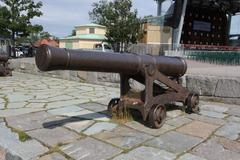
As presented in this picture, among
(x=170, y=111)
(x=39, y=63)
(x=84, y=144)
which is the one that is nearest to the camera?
(x=39, y=63)

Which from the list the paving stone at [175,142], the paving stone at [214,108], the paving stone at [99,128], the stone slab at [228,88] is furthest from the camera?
the stone slab at [228,88]

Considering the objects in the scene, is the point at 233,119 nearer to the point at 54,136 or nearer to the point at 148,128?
the point at 148,128

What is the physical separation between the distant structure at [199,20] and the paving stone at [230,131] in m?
26.1

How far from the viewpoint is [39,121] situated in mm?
3945

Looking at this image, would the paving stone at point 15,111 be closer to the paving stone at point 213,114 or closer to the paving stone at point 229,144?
the paving stone at point 213,114

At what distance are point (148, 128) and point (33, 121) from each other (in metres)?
1.53

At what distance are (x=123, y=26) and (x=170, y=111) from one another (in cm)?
3121

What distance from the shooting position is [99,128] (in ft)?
11.9

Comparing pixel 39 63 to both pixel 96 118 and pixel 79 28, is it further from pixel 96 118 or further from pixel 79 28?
pixel 79 28

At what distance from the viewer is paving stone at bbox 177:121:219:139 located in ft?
11.5

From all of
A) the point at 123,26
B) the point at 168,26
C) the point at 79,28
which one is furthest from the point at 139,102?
the point at 79,28

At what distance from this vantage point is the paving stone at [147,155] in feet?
9.05

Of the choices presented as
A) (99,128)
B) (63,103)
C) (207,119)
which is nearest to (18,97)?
(63,103)

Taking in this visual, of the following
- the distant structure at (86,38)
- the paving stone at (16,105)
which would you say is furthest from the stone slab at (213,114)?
the distant structure at (86,38)
